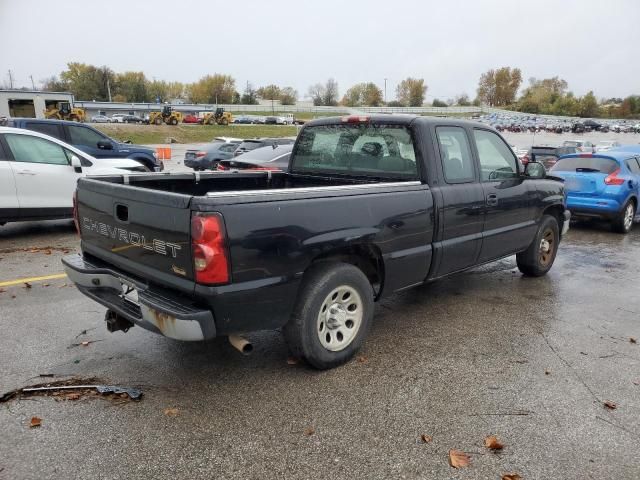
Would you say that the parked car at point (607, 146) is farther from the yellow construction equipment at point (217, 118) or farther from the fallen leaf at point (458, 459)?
the yellow construction equipment at point (217, 118)

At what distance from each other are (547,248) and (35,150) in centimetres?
799

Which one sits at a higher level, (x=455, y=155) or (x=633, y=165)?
(x=455, y=155)

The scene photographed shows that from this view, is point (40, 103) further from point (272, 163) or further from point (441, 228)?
point (441, 228)

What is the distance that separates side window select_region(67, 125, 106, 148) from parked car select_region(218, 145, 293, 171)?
391 cm

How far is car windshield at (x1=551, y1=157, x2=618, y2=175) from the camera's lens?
9.94 m

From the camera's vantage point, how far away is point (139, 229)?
3293mm

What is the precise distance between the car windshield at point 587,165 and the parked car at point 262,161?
5.97 metres

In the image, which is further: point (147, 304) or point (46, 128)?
A: point (46, 128)

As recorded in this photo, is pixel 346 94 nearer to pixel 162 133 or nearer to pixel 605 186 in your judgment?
pixel 162 133

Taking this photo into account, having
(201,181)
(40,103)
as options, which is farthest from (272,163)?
(40,103)

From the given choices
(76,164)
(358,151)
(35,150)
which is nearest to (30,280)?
(76,164)

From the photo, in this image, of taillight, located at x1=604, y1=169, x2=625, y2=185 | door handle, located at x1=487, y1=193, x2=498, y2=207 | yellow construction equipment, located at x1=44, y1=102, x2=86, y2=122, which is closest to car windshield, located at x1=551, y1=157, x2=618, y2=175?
taillight, located at x1=604, y1=169, x2=625, y2=185

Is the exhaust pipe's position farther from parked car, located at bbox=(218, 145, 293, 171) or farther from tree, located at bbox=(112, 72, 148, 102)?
tree, located at bbox=(112, 72, 148, 102)

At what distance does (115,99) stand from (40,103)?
250ft
